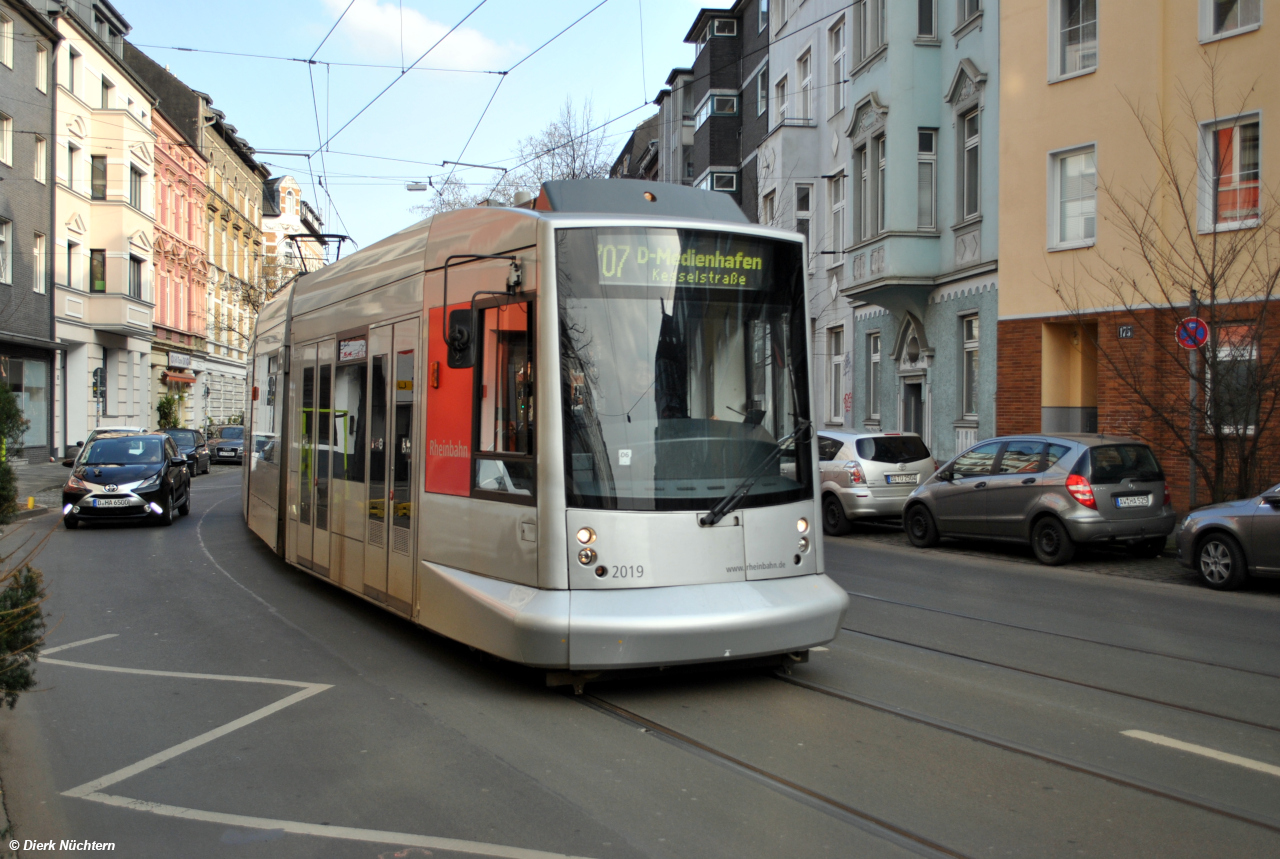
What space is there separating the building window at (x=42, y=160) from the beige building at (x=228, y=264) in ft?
62.7

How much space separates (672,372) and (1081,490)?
849cm

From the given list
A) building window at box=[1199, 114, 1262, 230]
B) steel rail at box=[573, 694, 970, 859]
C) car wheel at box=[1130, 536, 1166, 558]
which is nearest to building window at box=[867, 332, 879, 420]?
building window at box=[1199, 114, 1262, 230]

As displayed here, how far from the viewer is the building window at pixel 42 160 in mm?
34906

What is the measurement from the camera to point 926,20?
23047mm

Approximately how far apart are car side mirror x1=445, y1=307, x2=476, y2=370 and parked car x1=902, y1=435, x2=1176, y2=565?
901cm

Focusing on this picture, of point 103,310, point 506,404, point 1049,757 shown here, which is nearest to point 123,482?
point 506,404

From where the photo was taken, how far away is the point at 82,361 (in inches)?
1538

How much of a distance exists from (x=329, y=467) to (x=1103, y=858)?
7493 mm

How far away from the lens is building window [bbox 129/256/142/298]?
42.3m

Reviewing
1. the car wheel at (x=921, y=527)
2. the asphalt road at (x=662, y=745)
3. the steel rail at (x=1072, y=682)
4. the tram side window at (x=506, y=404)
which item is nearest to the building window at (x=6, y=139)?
the asphalt road at (x=662, y=745)

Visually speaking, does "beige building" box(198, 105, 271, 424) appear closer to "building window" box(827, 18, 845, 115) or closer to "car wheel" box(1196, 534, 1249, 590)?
"building window" box(827, 18, 845, 115)

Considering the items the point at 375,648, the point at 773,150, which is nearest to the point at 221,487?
the point at 773,150

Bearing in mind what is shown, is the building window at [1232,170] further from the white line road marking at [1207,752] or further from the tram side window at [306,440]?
the tram side window at [306,440]

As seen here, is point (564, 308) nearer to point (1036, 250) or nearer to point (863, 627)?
point (863, 627)
